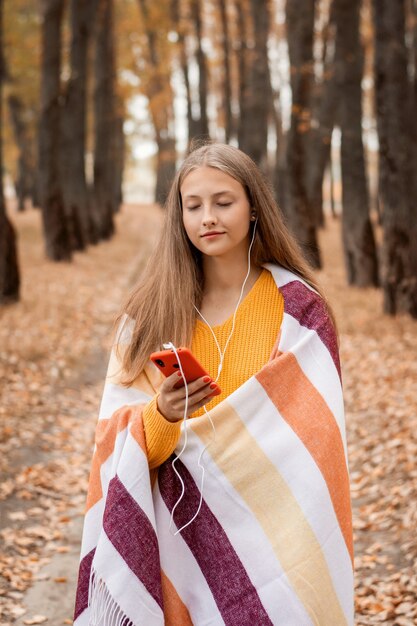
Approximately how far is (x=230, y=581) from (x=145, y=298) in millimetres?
1135

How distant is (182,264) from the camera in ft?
10.3

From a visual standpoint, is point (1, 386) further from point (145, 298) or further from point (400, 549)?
point (145, 298)

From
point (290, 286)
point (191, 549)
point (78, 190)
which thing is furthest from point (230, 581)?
point (78, 190)

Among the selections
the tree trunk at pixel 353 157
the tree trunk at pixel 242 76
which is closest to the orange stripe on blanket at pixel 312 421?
the tree trunk at pixel 353 157

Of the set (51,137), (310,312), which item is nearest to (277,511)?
(310,312)

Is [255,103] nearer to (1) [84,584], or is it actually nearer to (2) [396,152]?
(2) [396,152]

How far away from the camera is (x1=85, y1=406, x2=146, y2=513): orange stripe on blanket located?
110 inches

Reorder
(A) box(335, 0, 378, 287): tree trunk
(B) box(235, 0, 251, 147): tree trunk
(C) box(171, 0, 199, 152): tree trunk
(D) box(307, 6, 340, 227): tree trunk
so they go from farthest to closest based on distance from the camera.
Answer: (C) box(171, 0, 199, 152): tree trunk
(B) box(235, 0, 251, 147): tree trunk
(D) box(307, 6, 340, 227): tree trunk
(A) box(335, 0, 378, 287): tree trunk

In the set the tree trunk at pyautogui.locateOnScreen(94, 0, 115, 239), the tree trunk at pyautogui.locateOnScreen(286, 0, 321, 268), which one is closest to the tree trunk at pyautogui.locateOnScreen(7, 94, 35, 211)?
the tree trunk at pyautogui.locateOnScreen(94, 0, 115, 239)

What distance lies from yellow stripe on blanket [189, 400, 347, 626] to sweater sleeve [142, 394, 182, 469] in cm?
9

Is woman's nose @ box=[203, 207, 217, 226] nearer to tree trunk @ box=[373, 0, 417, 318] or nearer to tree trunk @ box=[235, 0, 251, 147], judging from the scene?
tree trunk @ box=[373, 0, 417, 318]

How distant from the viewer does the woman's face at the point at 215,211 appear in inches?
116

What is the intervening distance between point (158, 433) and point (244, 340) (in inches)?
20.2

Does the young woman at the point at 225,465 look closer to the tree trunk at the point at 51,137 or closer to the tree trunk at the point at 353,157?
the tree trunk at the point at 353,157
